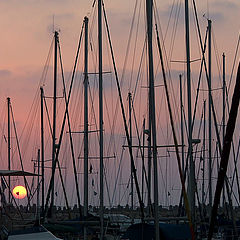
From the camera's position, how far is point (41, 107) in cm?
4216

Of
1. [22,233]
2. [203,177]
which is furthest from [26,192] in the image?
[22,233]

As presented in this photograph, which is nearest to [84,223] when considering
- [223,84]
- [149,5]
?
[149,5]

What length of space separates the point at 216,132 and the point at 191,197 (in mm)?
6237

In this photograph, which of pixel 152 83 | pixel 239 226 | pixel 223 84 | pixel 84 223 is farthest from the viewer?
pixel 223 84

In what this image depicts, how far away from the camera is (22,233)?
79.7 feet

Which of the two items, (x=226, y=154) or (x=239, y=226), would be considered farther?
(x=239, y=226)

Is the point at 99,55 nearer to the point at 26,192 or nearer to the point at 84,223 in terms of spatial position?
the point at 84,223

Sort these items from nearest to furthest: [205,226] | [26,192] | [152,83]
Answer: [152,83], [205,226], [26,192]

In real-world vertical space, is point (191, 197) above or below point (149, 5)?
below

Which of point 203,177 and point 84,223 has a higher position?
Result: point 203,177

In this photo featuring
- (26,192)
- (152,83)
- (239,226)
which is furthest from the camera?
(26,192)

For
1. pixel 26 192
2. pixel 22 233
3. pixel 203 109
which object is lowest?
pixel 22 233

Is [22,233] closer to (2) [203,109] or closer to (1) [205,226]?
(1) [205,226]

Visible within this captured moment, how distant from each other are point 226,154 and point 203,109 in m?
26.9
